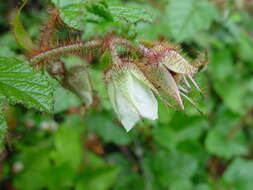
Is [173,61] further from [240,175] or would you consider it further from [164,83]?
[240,175]

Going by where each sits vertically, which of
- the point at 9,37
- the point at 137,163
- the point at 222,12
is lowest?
the point at 137,163

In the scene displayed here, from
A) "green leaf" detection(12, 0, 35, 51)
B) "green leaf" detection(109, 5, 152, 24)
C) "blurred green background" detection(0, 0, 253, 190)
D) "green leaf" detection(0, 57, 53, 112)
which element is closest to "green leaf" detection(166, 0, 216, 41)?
"blurred green background" detection(0, 0, 253, 190)

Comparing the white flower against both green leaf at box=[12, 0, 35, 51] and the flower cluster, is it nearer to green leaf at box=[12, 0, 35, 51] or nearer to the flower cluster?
the flower cluster

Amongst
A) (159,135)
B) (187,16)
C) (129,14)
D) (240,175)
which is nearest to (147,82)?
(129,14)

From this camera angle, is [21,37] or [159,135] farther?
[159,135]

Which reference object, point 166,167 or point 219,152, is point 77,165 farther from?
point 219,152

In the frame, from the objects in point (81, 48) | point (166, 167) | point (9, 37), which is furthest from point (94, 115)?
point (81, 48)

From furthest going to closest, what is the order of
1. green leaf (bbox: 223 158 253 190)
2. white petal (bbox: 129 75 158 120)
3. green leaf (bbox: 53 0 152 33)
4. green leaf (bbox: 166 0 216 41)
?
green leaf (bbox: 223 158 253 190), green leaf (bbox: 166 0 216 41), green leaf (bbox: 53 0 152 33), white petal (bbox: 129 75 158 120)
